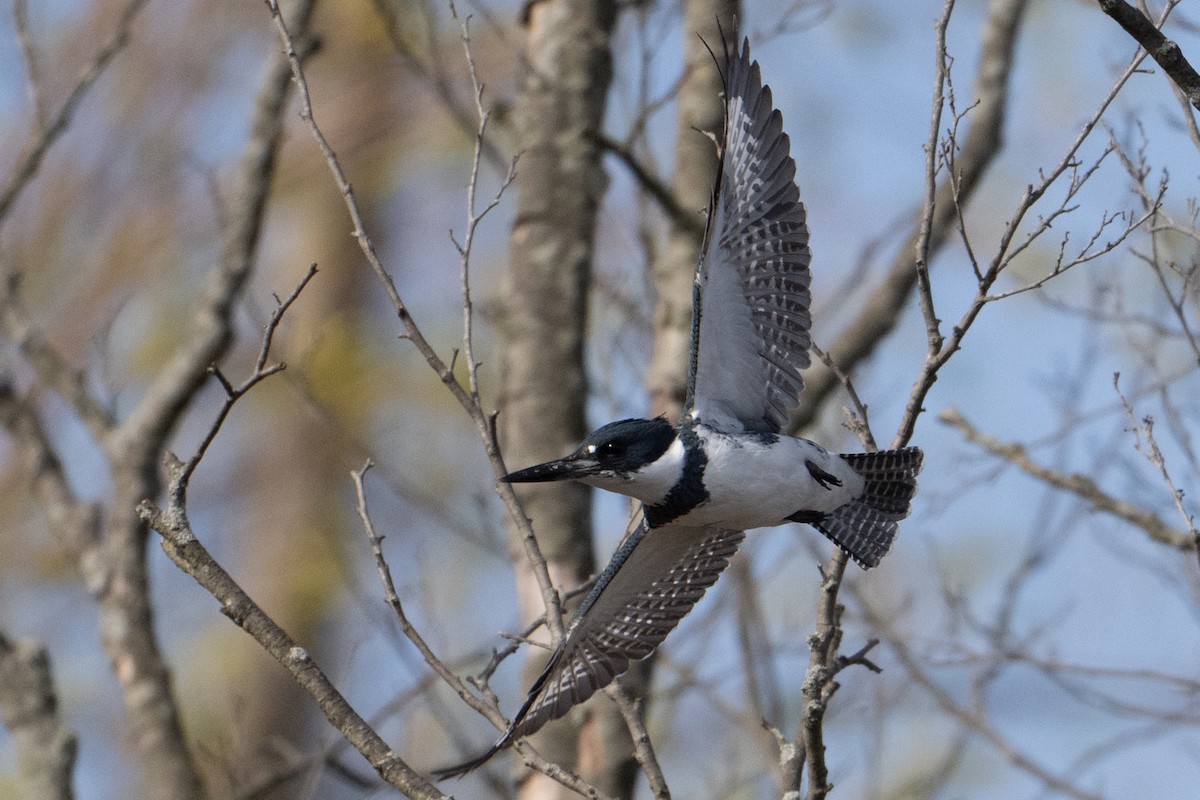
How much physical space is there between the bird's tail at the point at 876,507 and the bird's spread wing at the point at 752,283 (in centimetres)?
24

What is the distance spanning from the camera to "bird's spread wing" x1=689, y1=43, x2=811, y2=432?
2.94m

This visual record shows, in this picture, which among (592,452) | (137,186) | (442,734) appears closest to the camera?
(592,452)

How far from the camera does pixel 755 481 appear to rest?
2.94 meters

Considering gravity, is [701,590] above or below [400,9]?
below

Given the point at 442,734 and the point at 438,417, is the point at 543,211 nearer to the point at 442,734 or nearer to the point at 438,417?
the point at 442,734

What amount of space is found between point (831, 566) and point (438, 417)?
7.40m

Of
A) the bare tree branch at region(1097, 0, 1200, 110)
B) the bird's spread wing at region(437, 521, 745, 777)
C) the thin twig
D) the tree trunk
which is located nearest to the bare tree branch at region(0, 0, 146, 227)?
the tree trunk

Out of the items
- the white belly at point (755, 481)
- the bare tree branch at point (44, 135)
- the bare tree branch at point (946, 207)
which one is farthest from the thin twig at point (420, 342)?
the bare tree branch at point (44, 135)

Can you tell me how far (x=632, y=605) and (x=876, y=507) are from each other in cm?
63

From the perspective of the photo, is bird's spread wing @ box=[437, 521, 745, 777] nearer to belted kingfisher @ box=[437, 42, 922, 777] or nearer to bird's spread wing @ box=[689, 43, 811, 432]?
belted kingfisher @ box=[437, 42, 922, 777]

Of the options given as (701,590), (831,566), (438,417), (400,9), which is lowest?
(831,566)

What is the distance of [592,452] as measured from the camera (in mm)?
2941

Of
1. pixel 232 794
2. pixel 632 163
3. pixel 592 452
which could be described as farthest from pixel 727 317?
pixel 232 794

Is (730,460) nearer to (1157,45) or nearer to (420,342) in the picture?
(420,342)
